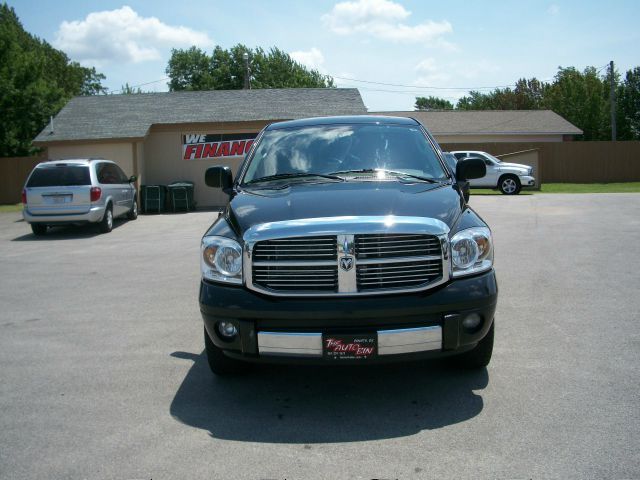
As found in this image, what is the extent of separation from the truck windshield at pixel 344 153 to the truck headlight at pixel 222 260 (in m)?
1.15

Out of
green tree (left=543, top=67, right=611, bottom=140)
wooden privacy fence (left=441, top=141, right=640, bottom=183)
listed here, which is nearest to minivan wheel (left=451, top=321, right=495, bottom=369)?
wooden privacy fence (left=441, top=141, right=640, bottom=183)

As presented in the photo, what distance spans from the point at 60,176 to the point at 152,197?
586 centimetres

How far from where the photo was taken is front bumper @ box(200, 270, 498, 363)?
3.79 meters

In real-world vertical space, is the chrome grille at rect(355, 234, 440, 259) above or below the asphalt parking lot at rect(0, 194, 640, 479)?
above

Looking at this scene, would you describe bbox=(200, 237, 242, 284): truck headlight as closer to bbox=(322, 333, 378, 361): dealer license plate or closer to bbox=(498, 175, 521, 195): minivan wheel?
bbox=(322, 333, 378, 361): dealer license plate

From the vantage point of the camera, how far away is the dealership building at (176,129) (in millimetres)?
21734

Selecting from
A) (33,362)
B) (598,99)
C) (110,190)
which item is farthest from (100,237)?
(598,99)

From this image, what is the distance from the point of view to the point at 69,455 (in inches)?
139

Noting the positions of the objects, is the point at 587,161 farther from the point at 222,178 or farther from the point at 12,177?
the point at 222,178

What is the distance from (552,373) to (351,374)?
147cm

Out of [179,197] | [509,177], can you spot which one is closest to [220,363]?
[179,197]

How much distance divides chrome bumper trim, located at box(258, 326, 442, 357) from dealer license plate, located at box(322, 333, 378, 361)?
36 millimetres

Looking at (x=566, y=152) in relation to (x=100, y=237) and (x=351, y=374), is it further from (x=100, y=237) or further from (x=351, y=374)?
(x=351, y=374)

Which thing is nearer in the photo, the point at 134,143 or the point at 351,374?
the point at 351,374
